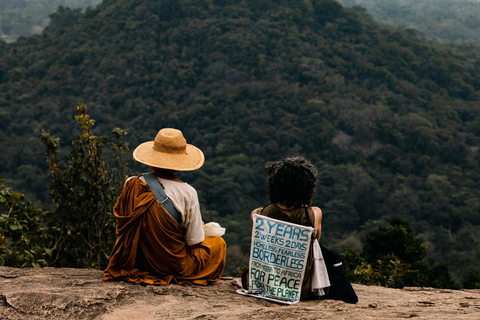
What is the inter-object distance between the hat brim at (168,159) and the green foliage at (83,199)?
7.05 feet

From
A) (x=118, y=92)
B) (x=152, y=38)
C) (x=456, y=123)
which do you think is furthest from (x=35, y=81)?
(x=456, y=123)

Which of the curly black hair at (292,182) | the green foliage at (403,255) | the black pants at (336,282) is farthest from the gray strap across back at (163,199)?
the green foliage at (403,255)

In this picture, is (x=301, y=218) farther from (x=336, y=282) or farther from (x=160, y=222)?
(x=160, y=222)

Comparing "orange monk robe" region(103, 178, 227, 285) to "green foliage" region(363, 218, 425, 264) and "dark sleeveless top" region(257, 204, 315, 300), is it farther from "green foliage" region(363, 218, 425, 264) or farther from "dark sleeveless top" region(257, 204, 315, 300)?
"green foliage" region(363, 218, 425, 264)

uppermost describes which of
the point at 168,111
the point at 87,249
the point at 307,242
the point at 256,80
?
the point at 256,80

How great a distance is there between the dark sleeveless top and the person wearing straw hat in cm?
47

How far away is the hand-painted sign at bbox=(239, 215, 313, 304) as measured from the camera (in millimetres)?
3334

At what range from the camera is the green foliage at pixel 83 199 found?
5.63m

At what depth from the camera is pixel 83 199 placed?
18.6 feet

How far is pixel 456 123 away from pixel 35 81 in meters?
30.2

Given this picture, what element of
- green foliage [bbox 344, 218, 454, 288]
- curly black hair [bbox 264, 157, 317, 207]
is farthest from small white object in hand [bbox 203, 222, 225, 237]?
green foliage [bbox 344, 218, 454, 288]

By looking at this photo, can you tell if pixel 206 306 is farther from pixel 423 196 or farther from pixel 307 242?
pixel 423 196

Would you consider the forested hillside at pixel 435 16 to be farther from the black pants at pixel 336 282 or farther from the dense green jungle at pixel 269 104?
the black pants at pixel 336 282

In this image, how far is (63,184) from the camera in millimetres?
5629
